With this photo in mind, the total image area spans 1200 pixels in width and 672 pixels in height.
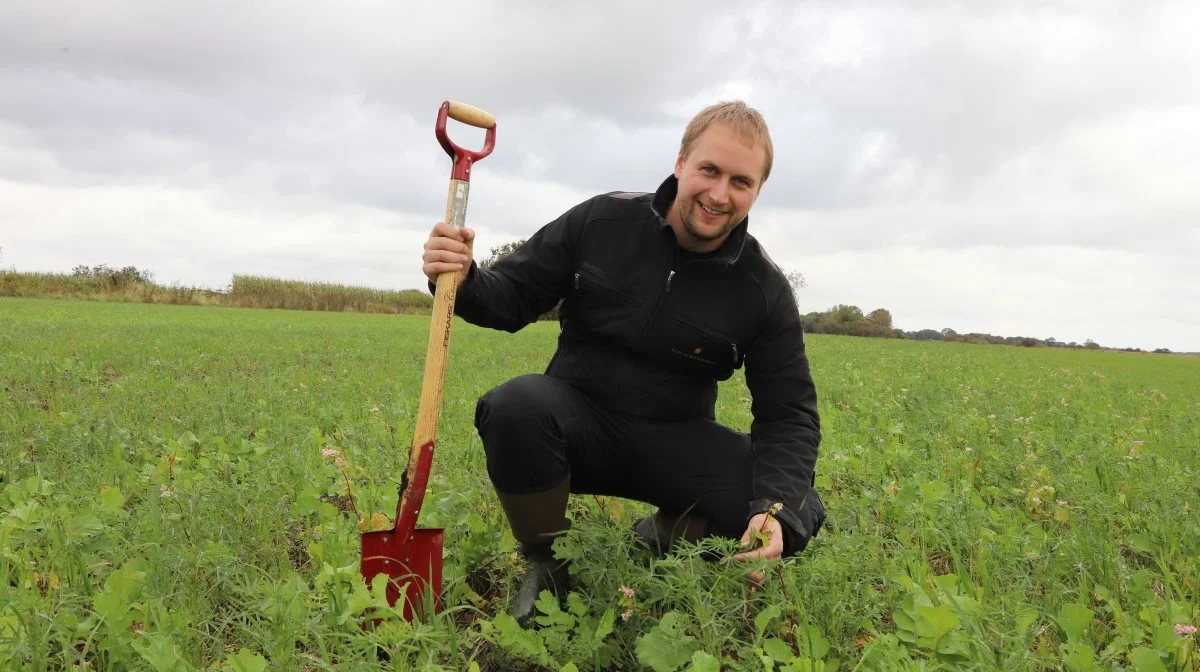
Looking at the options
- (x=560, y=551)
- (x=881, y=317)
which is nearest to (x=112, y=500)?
(x=560, y=551)

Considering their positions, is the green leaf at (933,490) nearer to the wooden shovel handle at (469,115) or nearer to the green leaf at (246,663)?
the wooden shovel handle at (469,115)

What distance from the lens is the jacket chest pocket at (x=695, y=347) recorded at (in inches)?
119

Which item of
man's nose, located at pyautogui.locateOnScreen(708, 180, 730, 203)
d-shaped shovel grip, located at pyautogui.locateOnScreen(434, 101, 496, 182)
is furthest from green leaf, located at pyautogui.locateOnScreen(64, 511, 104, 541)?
Answer: man's nose, located at pyautogui.locateOnScreen(708, 180, 730, 203)

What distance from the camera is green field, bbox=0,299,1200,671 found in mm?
2232

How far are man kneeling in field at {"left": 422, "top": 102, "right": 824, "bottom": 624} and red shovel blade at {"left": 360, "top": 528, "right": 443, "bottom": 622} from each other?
1.08ft

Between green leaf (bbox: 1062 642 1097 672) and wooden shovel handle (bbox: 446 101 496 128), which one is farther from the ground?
wooden shovel handle (bbox: 446 101 496 128)

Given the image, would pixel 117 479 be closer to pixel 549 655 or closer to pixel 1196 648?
pixel 549 655

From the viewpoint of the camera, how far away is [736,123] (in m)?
2.87

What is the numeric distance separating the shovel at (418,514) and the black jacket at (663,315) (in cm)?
27

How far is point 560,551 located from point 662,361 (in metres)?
0.84

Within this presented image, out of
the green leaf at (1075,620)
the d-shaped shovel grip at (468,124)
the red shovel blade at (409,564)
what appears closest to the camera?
the green leaf at (1075,620)

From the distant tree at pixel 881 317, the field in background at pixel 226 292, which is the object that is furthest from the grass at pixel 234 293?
the distant tree at pixel 881 317

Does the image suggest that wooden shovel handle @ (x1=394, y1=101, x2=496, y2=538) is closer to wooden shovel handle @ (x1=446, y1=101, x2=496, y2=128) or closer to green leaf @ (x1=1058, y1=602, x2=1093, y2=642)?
wooden shovel handle @ (x1=446, y1=101, x2=496, y2=128)

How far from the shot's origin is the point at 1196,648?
8.26ft
